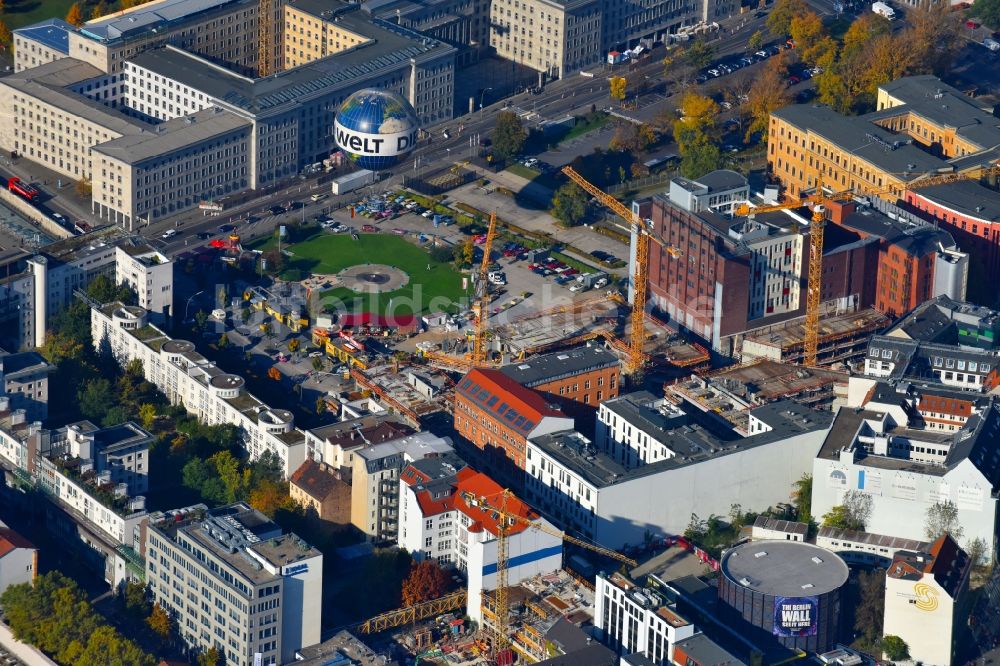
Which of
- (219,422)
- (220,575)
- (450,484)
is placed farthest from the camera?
(219,422)

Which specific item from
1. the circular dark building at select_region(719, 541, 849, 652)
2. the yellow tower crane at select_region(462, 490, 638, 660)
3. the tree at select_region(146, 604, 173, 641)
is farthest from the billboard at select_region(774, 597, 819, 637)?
the tree at select_region(146, 604, 173, 641)

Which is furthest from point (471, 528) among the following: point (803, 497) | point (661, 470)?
point (803, 497)

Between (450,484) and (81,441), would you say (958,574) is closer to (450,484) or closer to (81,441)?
(450,484)

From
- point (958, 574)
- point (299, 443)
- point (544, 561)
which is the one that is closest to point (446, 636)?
point (544, 561)

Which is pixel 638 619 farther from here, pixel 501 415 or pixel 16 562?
pixel 16 562

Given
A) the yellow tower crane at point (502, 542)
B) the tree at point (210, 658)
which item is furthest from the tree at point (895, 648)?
the tree at point (210, 658)

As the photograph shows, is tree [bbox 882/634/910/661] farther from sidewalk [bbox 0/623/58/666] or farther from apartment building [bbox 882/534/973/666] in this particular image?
sidewalk [bbox 0/623/58/666]
